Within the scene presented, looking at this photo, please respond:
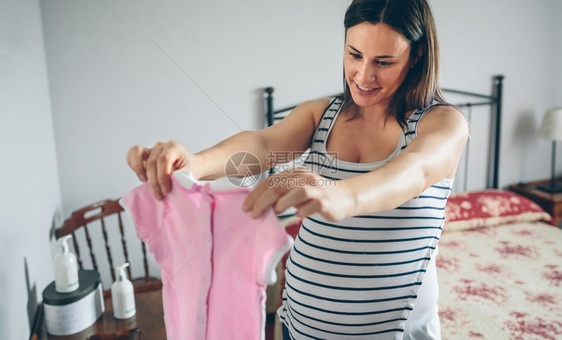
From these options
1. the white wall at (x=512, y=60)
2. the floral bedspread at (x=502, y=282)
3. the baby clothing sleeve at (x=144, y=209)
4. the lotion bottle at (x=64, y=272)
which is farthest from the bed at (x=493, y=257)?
the baby clothing sleeve at (x=144, y=209)

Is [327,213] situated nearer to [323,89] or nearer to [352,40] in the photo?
[352,40]

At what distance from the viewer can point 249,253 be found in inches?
25.4

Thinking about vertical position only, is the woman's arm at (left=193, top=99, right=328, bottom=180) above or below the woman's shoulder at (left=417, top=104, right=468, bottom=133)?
below

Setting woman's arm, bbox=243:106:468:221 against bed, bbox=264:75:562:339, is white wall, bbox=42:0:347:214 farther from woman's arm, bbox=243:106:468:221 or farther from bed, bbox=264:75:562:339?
woman's arm, bbox=243:106:468:221

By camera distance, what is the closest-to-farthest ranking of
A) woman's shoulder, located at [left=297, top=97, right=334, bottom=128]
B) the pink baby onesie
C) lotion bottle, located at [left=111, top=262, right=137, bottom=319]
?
the pink baby onesie, woman's shoulder, located at [left=297, top=97, right=334, bottom=128], lotion bottle, located at [left=111, top=262, right=137, bottom=319]

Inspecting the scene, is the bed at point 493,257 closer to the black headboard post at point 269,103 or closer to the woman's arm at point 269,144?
the black headboard post at point 269,103

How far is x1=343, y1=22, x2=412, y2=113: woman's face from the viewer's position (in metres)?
0.80

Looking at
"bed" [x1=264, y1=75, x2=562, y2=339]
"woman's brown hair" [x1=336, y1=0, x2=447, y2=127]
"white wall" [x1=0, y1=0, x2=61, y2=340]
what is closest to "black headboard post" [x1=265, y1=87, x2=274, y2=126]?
"bed" [x1=264, y1=75, x2=562, y2=339]

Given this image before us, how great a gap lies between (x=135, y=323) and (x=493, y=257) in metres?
1.67

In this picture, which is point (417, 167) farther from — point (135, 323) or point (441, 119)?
point (135, 323)

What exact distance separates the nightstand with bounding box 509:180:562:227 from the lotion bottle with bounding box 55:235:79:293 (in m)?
2.70

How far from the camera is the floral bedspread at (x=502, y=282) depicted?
156 centimetres

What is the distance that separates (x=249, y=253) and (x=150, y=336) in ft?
2.51

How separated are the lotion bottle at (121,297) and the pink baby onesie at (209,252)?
587 mm
